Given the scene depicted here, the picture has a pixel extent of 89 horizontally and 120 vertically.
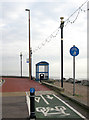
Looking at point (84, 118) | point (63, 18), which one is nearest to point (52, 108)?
point (84, 118)

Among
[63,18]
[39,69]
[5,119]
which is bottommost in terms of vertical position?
[5,119]

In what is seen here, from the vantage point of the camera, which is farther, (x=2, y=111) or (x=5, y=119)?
(x=2, y=111)

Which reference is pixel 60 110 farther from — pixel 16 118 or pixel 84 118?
pixel 16 118

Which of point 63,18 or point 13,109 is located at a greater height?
point 63,18

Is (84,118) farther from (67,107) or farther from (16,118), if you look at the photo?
(16,118)

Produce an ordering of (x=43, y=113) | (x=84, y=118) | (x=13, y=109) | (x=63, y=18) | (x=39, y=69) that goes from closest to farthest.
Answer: (x=84, y=118), (x=43, y=113), (x=13, y=109), (x=63, y=18), (x=39, y=69)

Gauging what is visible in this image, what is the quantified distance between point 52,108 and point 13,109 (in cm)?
172

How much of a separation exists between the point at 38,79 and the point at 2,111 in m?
17.0

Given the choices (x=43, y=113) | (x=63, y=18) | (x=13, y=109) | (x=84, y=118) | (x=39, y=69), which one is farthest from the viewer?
(x=39, y=69)

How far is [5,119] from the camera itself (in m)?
6.13

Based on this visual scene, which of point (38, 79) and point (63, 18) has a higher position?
point (63, 18)

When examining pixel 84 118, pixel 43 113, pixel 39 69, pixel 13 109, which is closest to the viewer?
pixel 84 118

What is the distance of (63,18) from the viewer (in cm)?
1252

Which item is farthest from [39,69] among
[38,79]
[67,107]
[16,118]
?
[16,118]
